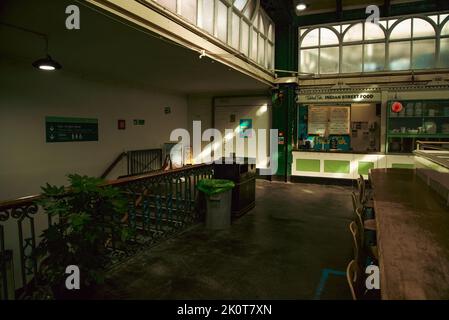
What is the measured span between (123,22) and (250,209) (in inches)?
147

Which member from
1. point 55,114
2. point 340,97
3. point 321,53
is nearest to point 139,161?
point 55,114

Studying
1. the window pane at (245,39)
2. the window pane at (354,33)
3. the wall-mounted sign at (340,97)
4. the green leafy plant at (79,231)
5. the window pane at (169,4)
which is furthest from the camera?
the window pane at (354,33)

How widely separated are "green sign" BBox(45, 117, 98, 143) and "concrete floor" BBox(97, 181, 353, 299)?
3244 mm

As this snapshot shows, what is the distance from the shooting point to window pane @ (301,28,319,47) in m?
8.49

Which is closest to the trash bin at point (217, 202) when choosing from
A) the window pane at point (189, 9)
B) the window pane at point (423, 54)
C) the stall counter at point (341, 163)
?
the window pane at point (189, 9)

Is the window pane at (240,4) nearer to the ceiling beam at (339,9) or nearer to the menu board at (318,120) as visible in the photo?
the ceiling beam at (339,9)

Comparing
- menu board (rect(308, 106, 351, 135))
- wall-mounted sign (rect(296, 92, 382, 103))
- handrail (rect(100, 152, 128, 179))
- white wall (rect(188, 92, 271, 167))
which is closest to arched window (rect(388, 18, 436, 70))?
wall-mounted sign (rect(296, 92, 382, 103))

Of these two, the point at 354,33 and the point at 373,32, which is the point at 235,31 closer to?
the point at 354,33

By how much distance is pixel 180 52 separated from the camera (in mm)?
4824

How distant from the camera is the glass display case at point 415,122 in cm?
743

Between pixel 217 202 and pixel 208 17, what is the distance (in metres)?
2.92

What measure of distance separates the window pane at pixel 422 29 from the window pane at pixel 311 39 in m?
2.25

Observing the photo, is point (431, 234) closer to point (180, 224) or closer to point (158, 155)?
point (180, 224)

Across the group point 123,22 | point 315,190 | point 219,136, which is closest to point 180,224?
point 123,22
